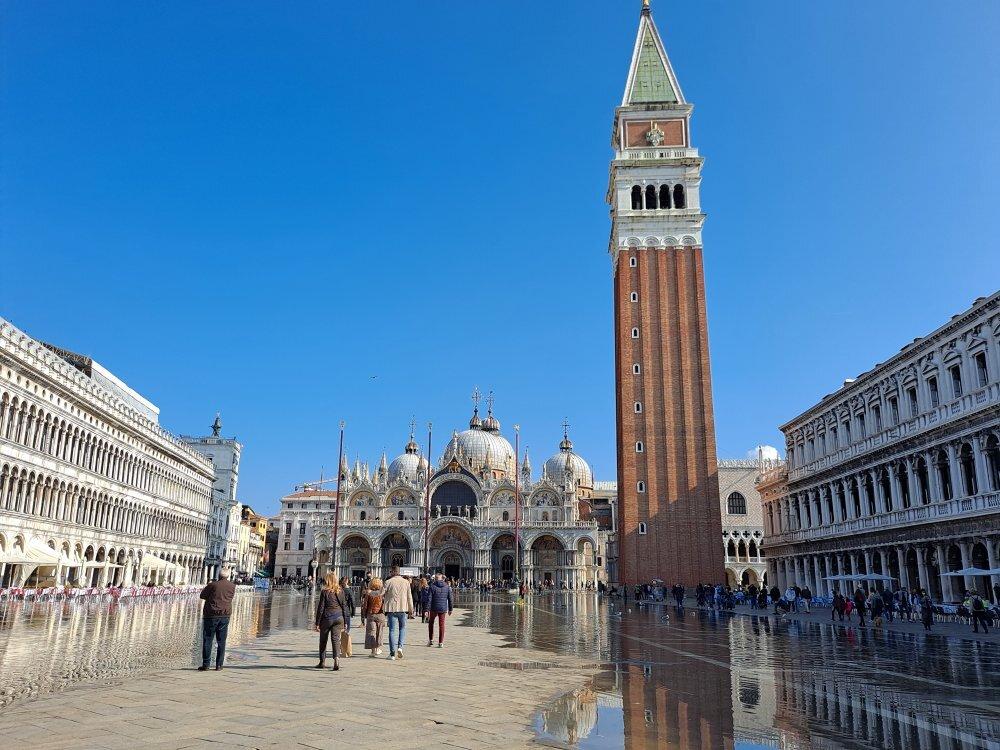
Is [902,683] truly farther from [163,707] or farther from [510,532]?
[510,532]

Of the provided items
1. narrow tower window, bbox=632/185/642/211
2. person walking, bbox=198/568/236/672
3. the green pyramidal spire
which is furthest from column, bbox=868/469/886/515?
the green pyramidal spire

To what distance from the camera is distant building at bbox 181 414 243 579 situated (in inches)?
2872

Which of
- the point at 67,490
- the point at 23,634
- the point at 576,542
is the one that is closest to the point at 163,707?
the point at 23,634

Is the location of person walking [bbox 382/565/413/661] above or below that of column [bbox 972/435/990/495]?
below

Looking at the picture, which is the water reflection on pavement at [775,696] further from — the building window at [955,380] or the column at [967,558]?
the building window at [955,380]

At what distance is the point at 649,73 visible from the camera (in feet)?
212

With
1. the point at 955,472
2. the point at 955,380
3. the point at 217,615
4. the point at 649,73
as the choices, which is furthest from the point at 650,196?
the point at 217,615

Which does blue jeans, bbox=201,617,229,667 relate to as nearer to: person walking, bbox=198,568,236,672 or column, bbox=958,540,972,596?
person walking, bbox=198,568,236,672

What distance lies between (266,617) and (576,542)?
190ft

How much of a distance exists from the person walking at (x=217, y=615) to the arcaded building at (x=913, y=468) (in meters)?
25.3

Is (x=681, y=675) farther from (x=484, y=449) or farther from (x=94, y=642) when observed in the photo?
(x=484, y=449)

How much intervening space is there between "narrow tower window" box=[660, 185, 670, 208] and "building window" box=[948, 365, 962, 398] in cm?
3344

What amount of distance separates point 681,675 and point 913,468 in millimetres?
25014

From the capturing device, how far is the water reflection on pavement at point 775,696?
283 inches
